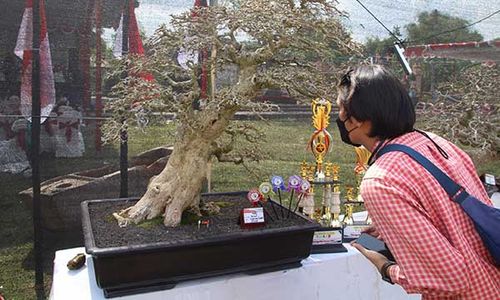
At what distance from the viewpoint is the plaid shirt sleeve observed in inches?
29.2

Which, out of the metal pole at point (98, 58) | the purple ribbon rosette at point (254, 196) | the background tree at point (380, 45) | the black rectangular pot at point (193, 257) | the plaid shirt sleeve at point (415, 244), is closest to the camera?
the plaid shirt sleeve at point (415, 244)

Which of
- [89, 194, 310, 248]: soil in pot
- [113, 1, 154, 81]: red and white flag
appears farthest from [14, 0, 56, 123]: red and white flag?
[89, 194, 310, 248]: soil in pot

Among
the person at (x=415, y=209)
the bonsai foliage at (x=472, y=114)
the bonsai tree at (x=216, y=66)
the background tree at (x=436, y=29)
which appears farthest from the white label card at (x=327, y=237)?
the background tree at (x=436, y=29)

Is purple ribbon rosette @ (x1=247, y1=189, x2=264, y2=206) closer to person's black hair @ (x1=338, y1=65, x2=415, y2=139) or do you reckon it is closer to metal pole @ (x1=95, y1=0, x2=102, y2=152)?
person's black hair @ (x1=338, y1=65, x2=415, y2=139)

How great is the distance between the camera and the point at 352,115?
0.90m

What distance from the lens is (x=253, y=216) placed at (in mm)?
1365

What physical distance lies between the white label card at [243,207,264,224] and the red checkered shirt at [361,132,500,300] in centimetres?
59

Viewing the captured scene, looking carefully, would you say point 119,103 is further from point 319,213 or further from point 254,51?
point 319,213

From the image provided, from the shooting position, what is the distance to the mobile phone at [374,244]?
0.99 meters

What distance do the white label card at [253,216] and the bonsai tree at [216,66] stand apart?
0.18m

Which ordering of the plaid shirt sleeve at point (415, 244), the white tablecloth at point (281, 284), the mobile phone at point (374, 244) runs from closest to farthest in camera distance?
the plaid shirt sleeve at point (415, 244) < the mobile phone at point (374, 244) < the white tablecloth at point (281, 284)

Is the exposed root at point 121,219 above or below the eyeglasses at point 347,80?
below

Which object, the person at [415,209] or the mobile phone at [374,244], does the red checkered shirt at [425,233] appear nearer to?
the person at [415,209]

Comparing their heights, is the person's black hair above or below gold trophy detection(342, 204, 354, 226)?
above
